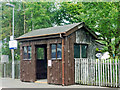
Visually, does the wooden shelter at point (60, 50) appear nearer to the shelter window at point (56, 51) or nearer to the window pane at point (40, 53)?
the shelter window at point (56, 51)

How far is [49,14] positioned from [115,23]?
20.6 meters

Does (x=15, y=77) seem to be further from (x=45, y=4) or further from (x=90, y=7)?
(x=45, y=4)

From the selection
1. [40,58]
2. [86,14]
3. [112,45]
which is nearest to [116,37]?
[112,45]

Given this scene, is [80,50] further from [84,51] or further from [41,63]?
[41,63]

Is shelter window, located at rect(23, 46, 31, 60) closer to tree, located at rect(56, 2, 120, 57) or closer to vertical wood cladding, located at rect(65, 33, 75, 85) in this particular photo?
vertical wood cladding, located at rect(65, 33, 75, 85)

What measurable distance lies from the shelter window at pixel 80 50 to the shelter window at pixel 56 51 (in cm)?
130

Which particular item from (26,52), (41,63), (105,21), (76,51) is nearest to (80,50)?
(76,51)

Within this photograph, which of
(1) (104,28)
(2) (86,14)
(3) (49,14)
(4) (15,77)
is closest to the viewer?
(1) (104,28)

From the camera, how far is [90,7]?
2358 cm

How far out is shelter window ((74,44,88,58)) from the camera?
21.0 meters

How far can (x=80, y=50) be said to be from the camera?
2141 cm

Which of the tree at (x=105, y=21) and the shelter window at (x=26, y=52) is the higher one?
the tree at (x=105, y=21)

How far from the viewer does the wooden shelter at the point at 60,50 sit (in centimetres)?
1978

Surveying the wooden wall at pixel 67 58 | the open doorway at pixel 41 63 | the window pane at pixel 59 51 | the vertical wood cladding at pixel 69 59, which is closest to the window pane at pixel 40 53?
the open doorway at pixel 41 63
